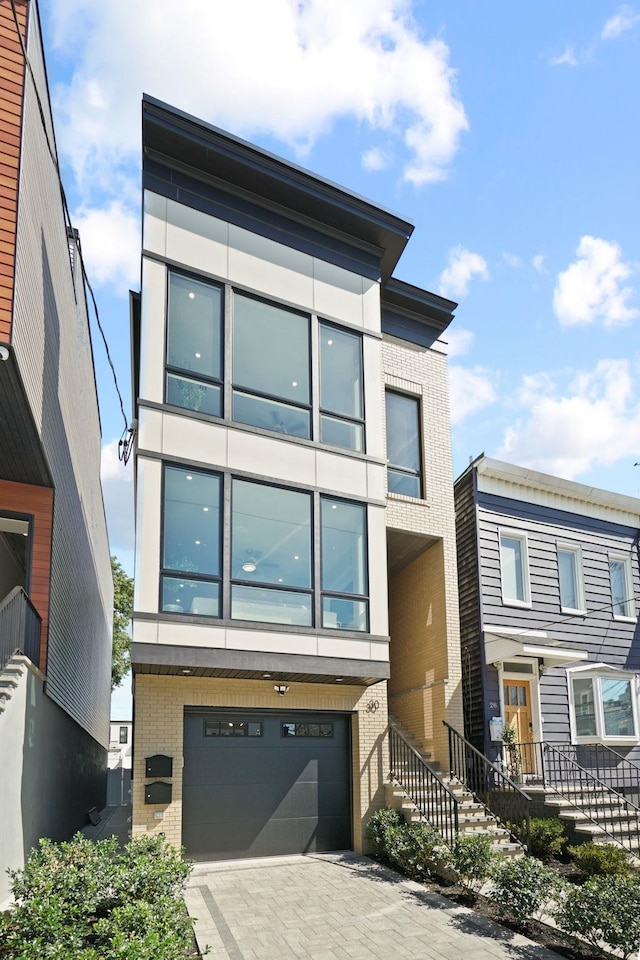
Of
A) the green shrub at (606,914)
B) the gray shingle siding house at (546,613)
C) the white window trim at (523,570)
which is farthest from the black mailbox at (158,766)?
the white window trim at (523,570)

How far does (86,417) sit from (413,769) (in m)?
10.6

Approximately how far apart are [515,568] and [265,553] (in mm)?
6272

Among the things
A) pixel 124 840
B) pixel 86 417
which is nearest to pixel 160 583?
pixel 124 840

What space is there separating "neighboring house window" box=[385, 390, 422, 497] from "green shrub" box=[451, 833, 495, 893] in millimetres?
6245

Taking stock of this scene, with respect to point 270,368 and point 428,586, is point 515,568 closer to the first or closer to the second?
point 428,586

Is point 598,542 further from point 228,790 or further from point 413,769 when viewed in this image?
point 228,790

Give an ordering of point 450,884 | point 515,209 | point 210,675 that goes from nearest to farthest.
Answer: point 450,884 < point 210,675 < point 515,209

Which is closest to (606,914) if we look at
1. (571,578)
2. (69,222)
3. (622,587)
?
(571,578)

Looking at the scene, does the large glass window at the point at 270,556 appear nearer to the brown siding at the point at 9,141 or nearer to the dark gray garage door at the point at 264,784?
the dark gray garage door at the point at 264,784

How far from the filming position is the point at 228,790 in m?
11.4

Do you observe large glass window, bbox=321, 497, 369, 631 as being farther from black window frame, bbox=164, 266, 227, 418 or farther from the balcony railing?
the balcony railing

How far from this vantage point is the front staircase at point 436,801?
36.9ft

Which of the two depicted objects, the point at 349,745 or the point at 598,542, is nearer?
the point at 349,745

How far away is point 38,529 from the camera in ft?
38.5
